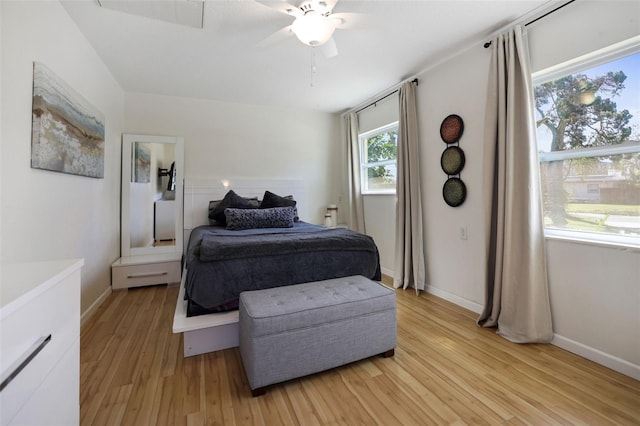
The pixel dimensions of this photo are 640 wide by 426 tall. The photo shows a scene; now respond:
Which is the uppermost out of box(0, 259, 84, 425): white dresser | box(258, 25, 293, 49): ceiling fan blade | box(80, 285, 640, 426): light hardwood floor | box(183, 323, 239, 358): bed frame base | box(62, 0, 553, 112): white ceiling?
box(62, 0, 553, 112): white ceiling

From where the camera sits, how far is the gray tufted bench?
147 cm

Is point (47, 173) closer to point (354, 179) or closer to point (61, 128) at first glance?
point (61, 128)

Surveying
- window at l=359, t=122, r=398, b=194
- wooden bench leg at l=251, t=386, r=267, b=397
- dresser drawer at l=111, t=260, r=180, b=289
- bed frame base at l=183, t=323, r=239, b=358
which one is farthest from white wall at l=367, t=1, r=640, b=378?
dresser drawer at l=111, t=260, r=180, b=289

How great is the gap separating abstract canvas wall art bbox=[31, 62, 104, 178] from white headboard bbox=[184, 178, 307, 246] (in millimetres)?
1193

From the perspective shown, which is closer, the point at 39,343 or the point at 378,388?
the point at 39,343

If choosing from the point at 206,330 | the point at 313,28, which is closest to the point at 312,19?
the point at 313,28

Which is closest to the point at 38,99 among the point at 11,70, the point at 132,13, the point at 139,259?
the point at 11,70

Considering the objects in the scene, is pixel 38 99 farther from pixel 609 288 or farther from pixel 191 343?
pixel 609 288

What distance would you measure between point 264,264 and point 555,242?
2092mm

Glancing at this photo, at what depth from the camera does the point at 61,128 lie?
1969 mm

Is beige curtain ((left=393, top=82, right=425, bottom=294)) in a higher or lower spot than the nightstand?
higher

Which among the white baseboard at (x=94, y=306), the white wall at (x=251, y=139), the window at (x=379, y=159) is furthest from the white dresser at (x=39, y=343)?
the window at (x=379, y=159)

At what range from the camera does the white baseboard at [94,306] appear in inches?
92.5

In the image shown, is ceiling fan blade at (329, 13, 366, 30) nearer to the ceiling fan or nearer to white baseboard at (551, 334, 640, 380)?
the ceiling fan
